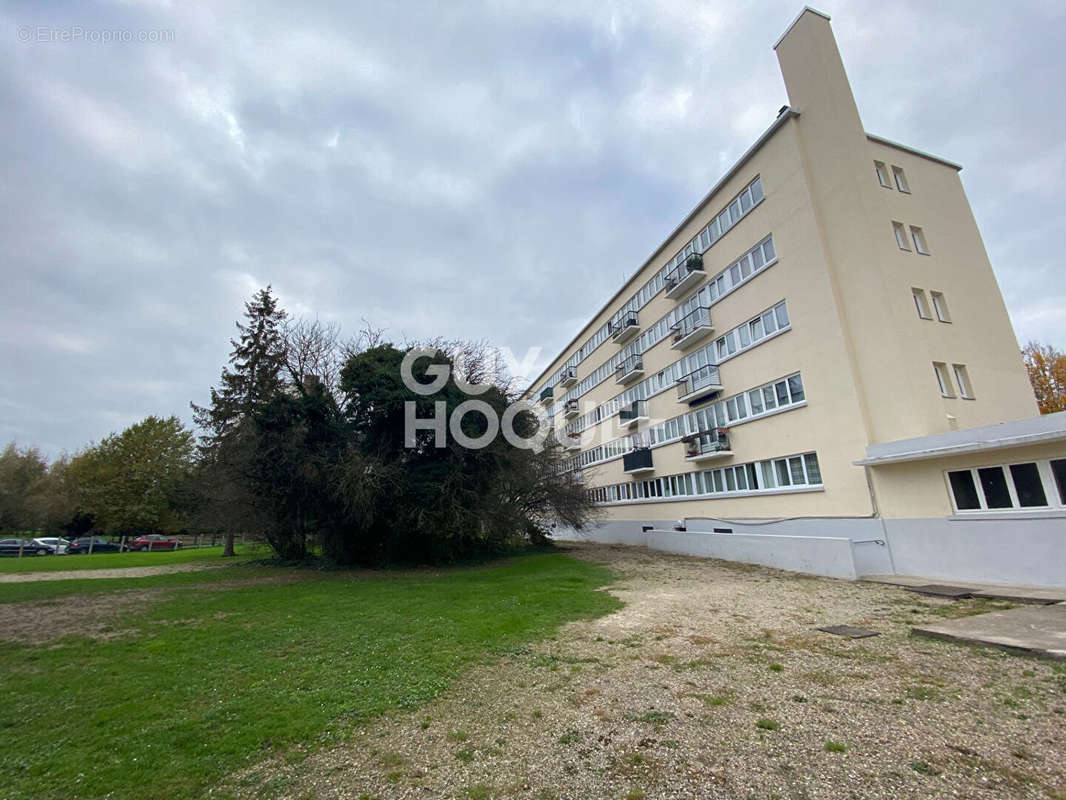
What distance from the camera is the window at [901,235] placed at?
17.5 meters

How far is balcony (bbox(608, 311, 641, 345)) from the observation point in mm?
31500

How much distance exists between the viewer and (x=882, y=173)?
1853cm

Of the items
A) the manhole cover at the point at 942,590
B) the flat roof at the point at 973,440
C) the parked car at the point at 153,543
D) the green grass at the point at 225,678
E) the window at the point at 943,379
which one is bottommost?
the manhole cover at the point at 942,590

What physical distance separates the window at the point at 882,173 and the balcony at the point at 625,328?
49.4 feet

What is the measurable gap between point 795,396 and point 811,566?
6.66 meters

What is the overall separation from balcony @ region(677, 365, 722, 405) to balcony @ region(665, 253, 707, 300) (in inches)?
184

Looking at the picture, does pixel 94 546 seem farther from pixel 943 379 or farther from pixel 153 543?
pixel 943 379

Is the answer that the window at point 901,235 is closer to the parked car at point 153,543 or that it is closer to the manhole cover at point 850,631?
the manhole cover at point 850,631

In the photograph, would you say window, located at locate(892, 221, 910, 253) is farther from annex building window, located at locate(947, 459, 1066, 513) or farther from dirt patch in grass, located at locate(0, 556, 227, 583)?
dirt patch in grass, located at locate(0, 556, 227, 583)

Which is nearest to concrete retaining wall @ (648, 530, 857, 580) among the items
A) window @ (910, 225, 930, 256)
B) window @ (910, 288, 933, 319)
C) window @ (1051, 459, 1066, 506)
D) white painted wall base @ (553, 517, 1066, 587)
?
white painted wall base @ (553, 517, 1066, 587)

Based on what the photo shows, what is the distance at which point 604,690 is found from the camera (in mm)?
5602

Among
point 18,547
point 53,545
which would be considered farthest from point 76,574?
point 53,545

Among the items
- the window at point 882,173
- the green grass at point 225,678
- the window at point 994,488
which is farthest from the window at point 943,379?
the green grass at point 225,678

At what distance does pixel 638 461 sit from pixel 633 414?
10.4 feet
